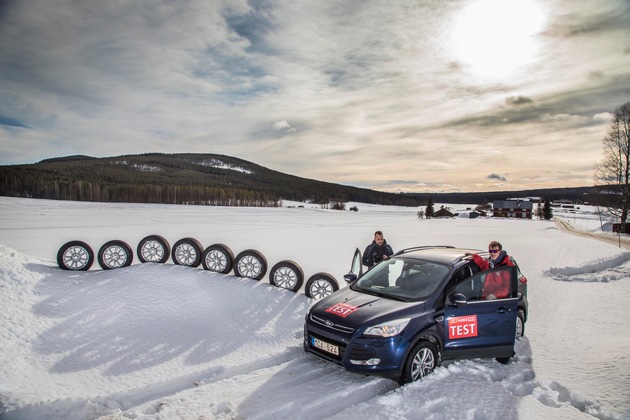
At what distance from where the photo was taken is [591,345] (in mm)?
6801

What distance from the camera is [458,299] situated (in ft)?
17.1

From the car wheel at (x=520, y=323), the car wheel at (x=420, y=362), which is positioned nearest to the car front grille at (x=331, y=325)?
the car wheel at (x=420, y=362)

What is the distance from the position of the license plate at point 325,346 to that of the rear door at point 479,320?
60.6 inches

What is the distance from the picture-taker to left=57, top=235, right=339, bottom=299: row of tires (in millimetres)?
8930

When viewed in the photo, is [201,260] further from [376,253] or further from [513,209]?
[513,209]

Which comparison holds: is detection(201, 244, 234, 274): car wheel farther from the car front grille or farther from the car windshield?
the car front grille

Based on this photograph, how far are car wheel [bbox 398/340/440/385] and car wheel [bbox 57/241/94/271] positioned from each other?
25.7 ft

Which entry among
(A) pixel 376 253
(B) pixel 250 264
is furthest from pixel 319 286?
(B) pixel 250 264

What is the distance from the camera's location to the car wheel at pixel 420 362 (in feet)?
15.9

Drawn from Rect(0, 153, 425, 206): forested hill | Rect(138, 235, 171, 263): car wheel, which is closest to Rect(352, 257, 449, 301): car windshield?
Rect(138, 235, 171, 263): car wheel

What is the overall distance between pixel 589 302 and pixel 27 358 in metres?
12.2

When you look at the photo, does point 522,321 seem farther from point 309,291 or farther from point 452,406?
point 309,291

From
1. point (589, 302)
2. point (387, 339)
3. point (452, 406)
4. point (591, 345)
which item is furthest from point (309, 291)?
point (589, 302)

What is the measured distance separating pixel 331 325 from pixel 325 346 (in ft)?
0.97
